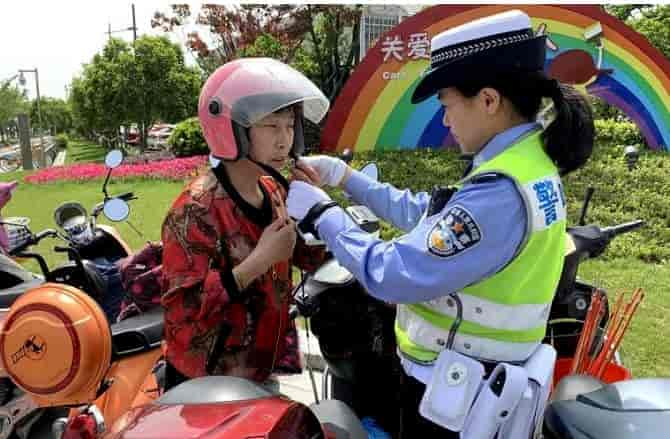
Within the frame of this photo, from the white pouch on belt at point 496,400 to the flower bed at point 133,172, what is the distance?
1087 cm

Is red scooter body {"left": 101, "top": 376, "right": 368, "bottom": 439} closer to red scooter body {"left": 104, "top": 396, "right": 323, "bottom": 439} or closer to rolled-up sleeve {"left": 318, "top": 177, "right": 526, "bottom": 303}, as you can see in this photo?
red scooter body {"left": 104, "top": 396, "right": 323, "bottom": 439}

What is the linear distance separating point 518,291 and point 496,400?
0.24 m

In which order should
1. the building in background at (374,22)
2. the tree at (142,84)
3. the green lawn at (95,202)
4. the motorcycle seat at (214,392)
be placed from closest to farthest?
the motorcycle seat at (214,392) → the green lawn at (95,202) → the building in background at (374,22) → the tree at (142,84)

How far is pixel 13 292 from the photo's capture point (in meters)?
2.72

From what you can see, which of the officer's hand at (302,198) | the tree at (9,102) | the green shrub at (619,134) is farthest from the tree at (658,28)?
the tree at (9,102)

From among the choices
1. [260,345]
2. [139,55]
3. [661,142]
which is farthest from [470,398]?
[139,55]

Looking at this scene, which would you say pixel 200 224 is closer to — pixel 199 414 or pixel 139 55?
pixel 199 414

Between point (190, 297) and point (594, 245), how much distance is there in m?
1.49

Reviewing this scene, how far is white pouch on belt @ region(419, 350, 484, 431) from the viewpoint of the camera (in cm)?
131

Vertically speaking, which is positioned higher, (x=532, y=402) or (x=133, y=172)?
(x=532, y=402)

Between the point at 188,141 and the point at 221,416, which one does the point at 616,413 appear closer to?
the point at 221,416

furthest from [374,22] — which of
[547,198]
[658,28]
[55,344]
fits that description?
[547,198]

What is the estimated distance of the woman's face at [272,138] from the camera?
1.72 meters

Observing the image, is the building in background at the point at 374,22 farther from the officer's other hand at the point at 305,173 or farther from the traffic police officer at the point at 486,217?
the traffic police officer at the point at 486,217
